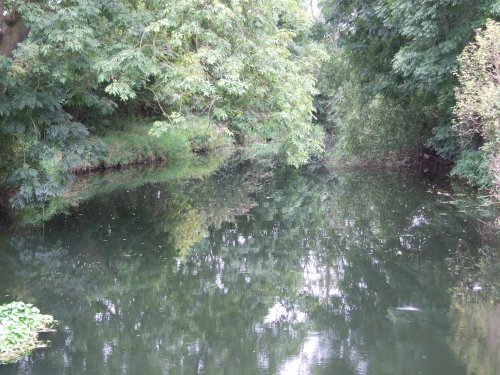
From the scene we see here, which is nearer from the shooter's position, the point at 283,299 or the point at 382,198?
the point at 283,299

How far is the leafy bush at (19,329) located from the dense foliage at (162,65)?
15.2 feet

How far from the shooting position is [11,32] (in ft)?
41.1

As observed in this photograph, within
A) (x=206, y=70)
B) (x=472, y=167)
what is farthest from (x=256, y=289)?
(x=472, y=167)

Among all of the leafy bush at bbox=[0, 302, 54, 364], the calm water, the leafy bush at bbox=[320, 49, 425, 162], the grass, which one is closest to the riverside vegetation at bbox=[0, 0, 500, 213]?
the calm water

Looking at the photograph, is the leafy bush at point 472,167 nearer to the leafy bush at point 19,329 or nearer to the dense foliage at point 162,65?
the dense foliage at point 162,65

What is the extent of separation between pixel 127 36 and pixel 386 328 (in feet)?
25.6

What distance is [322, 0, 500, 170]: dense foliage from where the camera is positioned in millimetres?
16281

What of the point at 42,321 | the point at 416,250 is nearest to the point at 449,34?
the point at 416,250

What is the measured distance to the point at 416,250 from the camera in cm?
1107

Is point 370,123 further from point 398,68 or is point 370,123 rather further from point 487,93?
point 487,93

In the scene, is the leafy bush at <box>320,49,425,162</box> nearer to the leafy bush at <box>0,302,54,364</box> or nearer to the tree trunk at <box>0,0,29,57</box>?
the tree trunk at <box>0,0,29,57</box>

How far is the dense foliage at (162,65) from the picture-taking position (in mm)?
10438

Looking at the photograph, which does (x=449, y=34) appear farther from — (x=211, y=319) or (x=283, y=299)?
(x=211, y=319)

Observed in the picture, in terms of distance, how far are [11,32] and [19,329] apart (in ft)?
26.5
